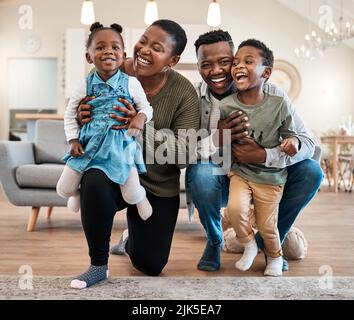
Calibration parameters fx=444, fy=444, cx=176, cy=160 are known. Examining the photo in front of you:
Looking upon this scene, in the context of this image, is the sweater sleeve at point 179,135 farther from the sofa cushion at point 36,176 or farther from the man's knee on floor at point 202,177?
the sofa cushion at point 36,176

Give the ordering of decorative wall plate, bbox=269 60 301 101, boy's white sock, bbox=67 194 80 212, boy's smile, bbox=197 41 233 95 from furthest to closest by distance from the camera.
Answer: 1. decorative wall plate, bbox=269 60 301 101
2. boy's smile, bbox=197 41 233 95
3. boy's white sock, bbox=67 194 80 212

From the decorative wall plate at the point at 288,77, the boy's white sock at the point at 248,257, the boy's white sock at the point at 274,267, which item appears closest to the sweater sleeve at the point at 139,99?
the boy's white sock at the point at 248,257

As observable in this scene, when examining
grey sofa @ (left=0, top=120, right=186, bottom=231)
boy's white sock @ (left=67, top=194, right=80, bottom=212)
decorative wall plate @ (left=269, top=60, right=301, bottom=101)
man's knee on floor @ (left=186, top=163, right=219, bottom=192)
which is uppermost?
decorative wall plate @ (left=269, top=60, right=301, bottom=101)

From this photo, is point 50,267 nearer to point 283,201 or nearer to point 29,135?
point 283,201

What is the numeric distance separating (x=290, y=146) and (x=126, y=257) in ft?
3.05

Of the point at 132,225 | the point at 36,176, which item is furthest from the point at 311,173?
the point at 36,176

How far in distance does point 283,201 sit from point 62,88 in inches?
249

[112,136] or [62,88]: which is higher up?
[62,88]

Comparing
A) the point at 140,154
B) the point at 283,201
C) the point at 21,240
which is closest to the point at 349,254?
the point at 283,201

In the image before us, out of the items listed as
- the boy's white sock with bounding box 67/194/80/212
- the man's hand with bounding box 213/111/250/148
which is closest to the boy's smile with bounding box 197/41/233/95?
the man's hand with bounding box 213/111/250/148

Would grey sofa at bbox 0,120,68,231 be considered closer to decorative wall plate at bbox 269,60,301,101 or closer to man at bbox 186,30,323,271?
man at bbox 186,30,323,271

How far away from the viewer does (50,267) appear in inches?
72.1

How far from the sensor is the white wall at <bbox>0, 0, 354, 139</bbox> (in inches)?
298

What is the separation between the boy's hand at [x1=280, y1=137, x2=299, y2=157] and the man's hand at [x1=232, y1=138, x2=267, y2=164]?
80 mm
